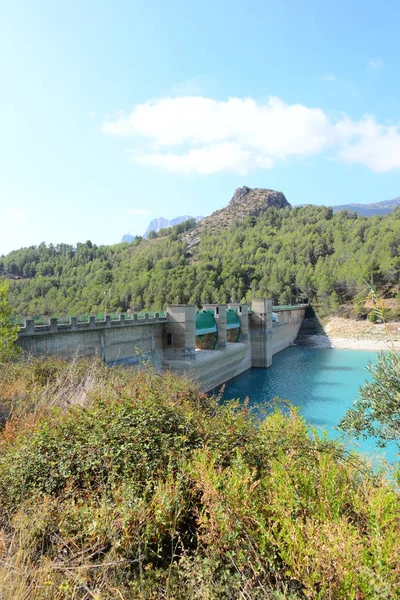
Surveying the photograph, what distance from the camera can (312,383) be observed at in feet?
102

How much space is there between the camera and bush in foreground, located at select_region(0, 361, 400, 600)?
8.86ft

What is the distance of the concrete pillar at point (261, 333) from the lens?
3912cm

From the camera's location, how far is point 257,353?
129 feet

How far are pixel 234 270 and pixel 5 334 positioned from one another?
7359 centimetres

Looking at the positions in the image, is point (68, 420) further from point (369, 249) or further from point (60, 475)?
point (369, 249)

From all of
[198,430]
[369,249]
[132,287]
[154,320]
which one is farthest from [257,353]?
[369,249]

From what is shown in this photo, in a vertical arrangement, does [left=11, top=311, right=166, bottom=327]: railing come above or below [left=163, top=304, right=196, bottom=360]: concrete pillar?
above

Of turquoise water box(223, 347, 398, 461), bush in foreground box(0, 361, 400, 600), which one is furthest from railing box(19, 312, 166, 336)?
bush in foreground box(0, 361, 400, 600)

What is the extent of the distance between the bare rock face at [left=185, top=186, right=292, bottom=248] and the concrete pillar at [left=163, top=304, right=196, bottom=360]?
117618mm

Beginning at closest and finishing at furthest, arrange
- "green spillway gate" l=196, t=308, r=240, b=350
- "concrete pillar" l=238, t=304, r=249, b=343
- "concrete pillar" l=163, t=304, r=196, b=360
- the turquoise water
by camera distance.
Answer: the turquoise water → "concrete pillar" l=163, t=304, r=196, b=360 → "green spillway gate" l=196, t=308, r=240, b=350 → "concrete pillar" l=238, t=304, r=249, b=343

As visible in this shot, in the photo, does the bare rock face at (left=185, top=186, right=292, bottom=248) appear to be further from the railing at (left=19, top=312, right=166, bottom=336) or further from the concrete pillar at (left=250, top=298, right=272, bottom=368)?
the railing at (left=19, top=312, right=166, bottom=336)

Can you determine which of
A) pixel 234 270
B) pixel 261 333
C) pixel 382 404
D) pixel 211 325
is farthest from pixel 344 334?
pixel 382 404

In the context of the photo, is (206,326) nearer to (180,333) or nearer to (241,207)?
(180,333)

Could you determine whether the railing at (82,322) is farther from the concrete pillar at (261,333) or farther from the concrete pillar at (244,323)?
the concrete pillar at (261,333)
